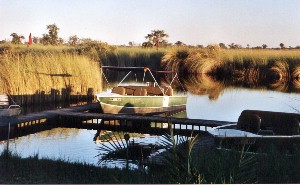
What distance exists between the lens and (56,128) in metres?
17.1

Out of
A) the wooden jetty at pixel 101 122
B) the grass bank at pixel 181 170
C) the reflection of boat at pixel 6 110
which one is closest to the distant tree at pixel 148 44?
the wooden jetty at pixel 101 122

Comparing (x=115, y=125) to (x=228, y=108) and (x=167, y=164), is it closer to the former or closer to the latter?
(x=228, y=108)

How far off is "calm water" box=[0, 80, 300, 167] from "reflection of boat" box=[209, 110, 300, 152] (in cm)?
59

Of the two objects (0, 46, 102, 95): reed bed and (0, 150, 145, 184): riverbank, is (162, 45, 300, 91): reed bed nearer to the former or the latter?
(0, 46, 102, 95): reed bed

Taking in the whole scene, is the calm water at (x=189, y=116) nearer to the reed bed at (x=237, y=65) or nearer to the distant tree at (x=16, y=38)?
the reed bed at (x=237, y=65)

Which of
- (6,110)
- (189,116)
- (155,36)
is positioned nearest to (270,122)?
(6,110)

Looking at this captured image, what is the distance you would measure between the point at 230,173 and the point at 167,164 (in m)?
0.69

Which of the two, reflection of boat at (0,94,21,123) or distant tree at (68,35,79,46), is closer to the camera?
reflection of boat at (0,94,21,123)

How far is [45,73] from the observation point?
20.5 metres

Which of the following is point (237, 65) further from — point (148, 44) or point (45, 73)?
point (45, 73)

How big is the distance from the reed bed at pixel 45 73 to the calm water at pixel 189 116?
2941 millimetres

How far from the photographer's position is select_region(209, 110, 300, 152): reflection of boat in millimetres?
9719

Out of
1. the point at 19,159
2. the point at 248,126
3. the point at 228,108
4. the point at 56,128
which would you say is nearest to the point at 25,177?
the point at 19,159

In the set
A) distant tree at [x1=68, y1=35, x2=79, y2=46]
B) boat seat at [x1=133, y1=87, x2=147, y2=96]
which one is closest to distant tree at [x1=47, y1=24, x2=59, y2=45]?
distant tree at [x1=68, y1=35, x2=79, y2=46]
